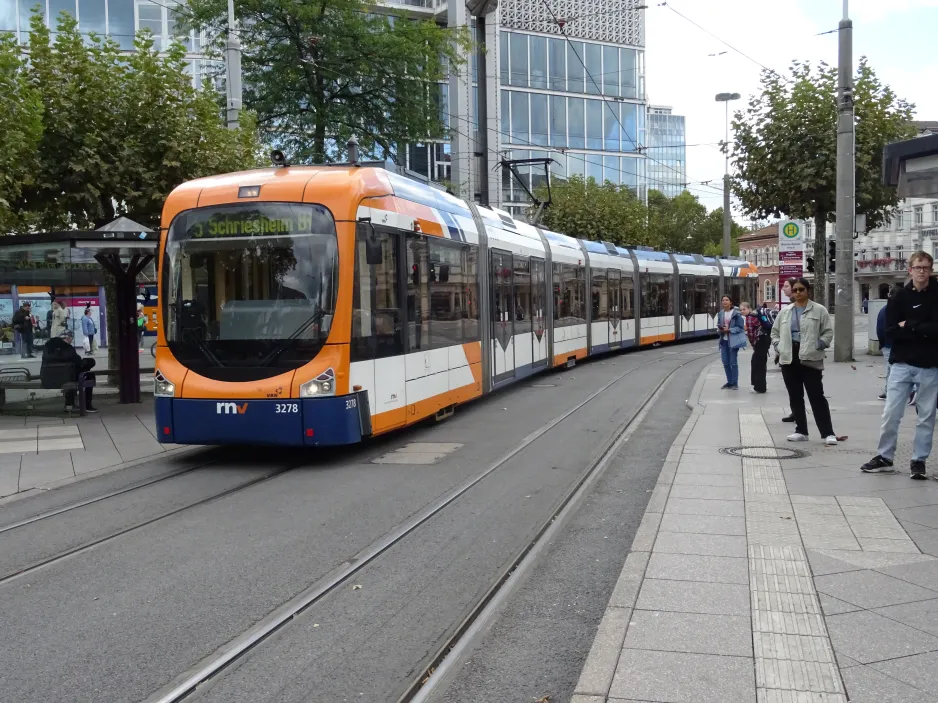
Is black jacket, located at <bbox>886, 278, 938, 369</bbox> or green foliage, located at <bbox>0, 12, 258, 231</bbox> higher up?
green foliage, located at <bbox>0, 12, 258, 231</bbox>

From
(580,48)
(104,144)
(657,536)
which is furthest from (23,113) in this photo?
(580,48)

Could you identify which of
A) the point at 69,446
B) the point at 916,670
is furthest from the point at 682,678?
the point at 69,446

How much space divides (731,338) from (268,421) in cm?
963

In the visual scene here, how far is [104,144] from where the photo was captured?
17.3 metres

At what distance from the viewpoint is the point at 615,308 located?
27656 millimetres

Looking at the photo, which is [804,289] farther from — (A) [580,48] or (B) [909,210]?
(B) [909,210]

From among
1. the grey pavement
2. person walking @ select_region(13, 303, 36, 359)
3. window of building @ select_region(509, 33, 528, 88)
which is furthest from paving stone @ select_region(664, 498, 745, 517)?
window of building @ select_region(509, 33, 528, 88)

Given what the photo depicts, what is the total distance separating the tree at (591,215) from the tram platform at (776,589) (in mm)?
36154

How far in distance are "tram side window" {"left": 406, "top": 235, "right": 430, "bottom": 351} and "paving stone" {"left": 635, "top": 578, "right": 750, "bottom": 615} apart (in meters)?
6.52

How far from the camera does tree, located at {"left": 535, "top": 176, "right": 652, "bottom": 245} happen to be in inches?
1784

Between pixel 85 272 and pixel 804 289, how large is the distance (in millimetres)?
12166

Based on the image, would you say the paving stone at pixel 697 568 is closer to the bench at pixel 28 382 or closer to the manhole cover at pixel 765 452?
the manhole cover at pixel 765 452

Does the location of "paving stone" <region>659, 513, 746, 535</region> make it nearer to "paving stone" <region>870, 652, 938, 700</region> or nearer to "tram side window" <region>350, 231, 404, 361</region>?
"paving stone" <region>870, 652, 938, 700</region>

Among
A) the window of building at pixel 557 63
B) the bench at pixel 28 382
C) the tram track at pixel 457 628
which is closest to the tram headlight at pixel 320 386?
the tram track at pixel 457 628
